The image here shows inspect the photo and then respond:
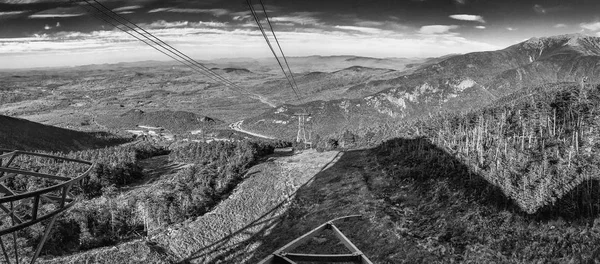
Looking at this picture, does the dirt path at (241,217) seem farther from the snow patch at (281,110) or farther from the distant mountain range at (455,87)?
the snow patch at (281,110)

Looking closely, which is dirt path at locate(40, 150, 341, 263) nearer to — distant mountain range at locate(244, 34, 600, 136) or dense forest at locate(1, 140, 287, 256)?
dense forest at locate(1, 140, 287, 256)

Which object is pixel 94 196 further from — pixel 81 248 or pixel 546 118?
pixel 546 118

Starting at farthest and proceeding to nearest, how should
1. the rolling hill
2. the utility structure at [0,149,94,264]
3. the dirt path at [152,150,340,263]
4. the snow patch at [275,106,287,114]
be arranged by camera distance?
the snow patch at [275,106,287,114] < the rolling hill < the dirt path at [152,150,340,263] < the utility structure at [0,149,94,264]

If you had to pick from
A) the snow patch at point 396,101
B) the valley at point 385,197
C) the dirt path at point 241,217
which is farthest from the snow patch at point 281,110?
the dirt path at point 241,217

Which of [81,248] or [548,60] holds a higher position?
[548,60]

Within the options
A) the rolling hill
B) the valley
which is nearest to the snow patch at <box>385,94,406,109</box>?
the valley

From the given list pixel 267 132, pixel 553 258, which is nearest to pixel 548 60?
pixel 267 132

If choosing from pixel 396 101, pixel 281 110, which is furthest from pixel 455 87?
pixel 281 110
